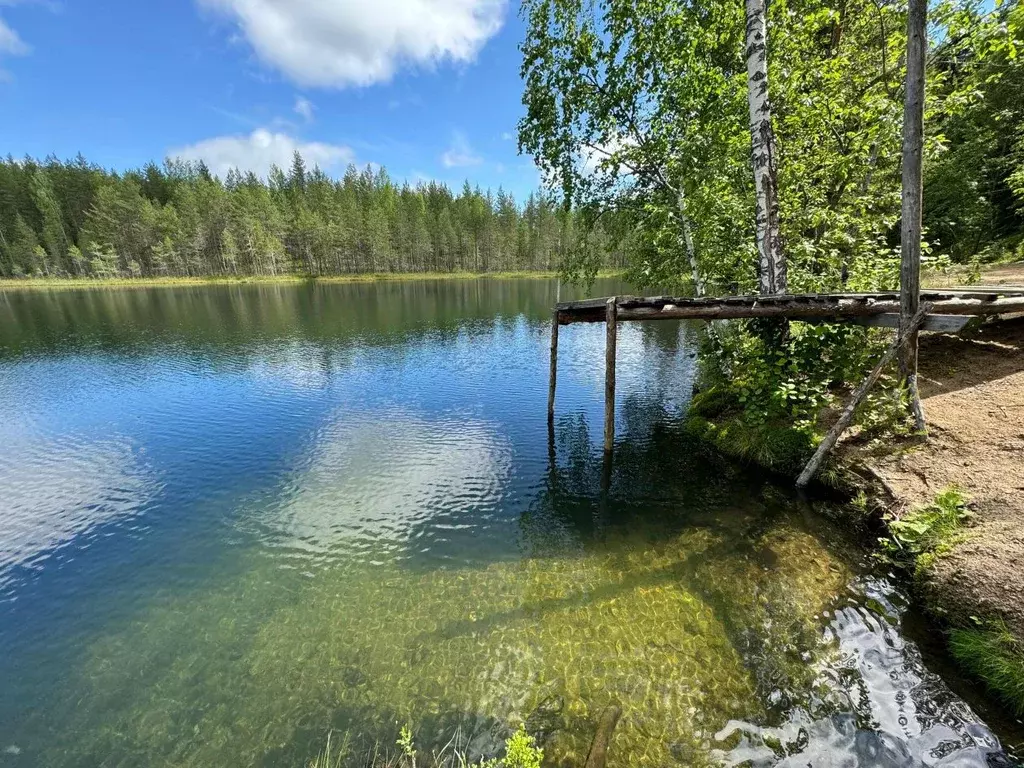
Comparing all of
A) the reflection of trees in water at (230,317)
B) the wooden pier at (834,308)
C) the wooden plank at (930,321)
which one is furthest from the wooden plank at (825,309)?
the reflection of trees in water at (230,317)

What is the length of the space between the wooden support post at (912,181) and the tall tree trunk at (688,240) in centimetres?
690

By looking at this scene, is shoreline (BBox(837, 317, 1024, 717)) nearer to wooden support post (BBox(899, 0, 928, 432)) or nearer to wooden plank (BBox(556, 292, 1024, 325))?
wooden support post (BBox(899, 0, 928, 432))

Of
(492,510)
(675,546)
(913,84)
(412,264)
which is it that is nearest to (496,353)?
(492,510)

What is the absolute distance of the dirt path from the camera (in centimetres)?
606

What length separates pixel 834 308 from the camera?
35.0 feet

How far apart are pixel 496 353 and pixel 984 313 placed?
2244 centimetres

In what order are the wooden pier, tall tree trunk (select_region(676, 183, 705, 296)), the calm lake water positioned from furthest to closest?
tall tree trunk (select_region(676, 183, 705, 296)) → the wooden pier → the calm lake water

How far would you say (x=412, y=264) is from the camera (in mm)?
114500

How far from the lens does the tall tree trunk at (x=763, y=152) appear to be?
10531 mm

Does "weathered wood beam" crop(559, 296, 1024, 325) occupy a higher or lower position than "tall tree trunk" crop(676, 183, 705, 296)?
lower

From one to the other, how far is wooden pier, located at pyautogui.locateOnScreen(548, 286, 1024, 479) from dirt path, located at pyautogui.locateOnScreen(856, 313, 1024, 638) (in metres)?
1.58

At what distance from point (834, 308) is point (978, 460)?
4324 mm

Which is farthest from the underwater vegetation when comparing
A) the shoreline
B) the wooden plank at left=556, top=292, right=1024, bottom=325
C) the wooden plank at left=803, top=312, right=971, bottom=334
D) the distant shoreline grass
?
the distant shoreline grass

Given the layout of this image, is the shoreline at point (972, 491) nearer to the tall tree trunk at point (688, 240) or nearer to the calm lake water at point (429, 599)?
the calm lake water at point (429, 599)
